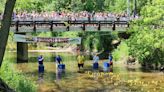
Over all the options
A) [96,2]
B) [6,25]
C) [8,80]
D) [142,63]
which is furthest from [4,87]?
[96,2]

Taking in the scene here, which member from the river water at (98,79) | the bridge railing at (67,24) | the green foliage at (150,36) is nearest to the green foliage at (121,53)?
the bridge railing at (67,24)

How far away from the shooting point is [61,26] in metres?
45.2

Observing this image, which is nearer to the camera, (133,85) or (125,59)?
(133,85)

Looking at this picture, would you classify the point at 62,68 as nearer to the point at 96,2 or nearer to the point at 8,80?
the point at 8,80

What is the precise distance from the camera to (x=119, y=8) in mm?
72062

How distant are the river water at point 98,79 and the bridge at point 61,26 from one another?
441 centimetres

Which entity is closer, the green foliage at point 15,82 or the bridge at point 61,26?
the green foliage at point 15,82

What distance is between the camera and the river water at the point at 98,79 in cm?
2841

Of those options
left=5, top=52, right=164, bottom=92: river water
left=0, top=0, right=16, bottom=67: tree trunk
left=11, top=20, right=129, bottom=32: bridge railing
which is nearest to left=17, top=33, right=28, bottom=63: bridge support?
left=11, top=20, right=129, bottom=32: bridge railing

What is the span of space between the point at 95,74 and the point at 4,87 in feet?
71.5

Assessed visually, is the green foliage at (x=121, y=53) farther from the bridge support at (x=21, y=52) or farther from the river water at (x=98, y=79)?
the bridge support at (x=21, y=52)

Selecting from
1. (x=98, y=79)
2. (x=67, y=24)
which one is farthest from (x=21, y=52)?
(x=98, y=79)

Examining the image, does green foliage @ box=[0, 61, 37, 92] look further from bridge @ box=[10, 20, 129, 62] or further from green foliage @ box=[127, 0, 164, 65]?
bridge @ box=[10, 20, 129, 62]

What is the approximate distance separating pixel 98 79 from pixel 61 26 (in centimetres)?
1333
